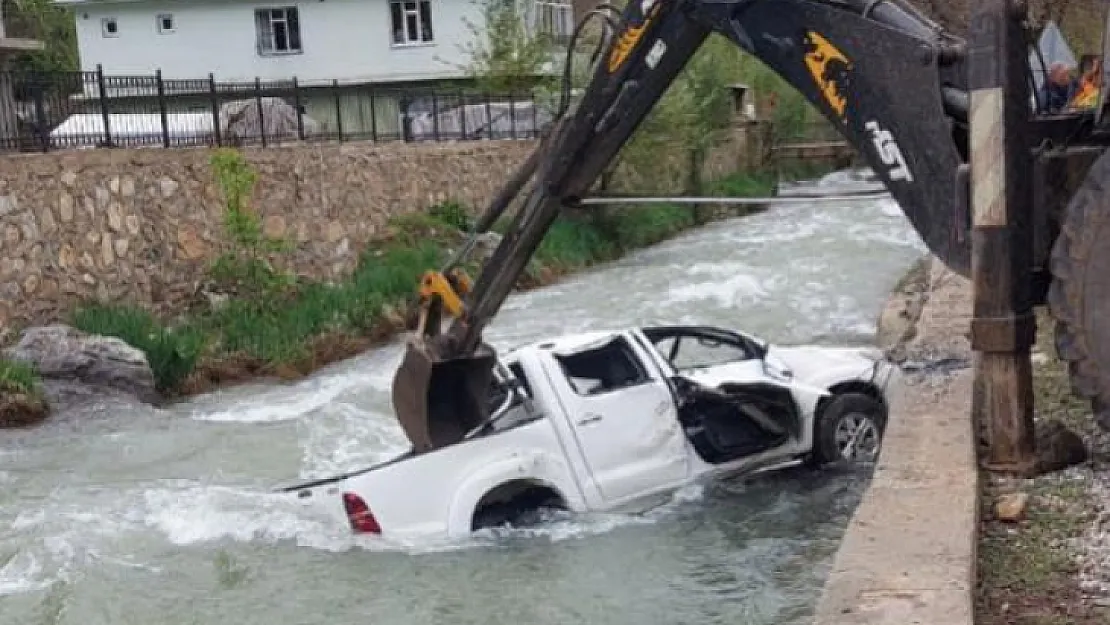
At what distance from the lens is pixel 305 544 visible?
970 centimetres

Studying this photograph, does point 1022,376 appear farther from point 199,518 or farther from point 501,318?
point 501,318

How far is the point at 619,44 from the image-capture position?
812 cm

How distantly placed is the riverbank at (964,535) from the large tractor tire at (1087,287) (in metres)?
0.49

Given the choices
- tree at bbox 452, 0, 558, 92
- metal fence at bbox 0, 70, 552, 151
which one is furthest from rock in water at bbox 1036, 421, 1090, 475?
tree at bbox 452, 0, 558, 92

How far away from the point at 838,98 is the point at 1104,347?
5.90ft

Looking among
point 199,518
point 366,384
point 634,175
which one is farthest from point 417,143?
point 199,518

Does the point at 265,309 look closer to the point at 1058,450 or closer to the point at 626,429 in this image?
the point at 626,429

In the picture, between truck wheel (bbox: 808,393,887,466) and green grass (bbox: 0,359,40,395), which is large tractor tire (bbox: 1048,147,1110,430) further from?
green grass (bbox: 0,359,40,395)

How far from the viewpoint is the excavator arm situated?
6570 millimetres

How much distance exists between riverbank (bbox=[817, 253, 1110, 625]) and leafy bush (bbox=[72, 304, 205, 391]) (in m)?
10.6

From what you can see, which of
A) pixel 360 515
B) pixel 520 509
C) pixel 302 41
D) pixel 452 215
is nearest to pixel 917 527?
pixel 520 509

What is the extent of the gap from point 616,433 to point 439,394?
3.96 ft

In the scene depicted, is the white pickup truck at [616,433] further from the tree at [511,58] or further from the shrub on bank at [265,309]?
the tree at [511,58]

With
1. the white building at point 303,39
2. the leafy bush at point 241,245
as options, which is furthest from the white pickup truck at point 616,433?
the white building at point 303,39
